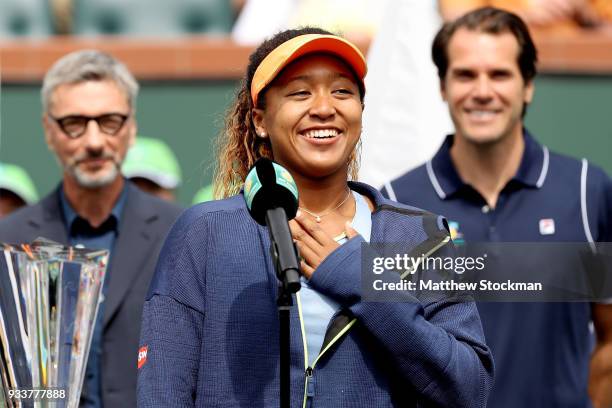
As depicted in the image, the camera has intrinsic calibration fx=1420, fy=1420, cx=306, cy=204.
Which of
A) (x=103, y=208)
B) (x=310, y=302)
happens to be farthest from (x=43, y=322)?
(x=103, y=208)

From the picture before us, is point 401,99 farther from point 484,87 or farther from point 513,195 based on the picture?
point 513,195

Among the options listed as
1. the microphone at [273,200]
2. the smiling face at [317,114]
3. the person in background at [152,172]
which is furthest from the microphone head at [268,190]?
the person in background at [152,172]

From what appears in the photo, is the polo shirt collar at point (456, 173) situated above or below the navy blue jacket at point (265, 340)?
above

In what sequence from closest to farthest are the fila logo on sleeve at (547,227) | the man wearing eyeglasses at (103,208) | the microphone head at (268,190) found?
the microphone head at (268,190), the fila logo on sleeve at (547,227), the man wearing eyeglasses at (103,208)

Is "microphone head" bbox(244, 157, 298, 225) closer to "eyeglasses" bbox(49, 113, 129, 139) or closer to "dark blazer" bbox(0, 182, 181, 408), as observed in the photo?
"dark blazer" bbox(0, 182, 181, 408)

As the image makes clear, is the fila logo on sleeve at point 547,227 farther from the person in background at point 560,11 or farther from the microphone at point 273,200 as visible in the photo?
the person in background at point 560,11

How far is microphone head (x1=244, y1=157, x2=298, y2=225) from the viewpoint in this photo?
2.54 m

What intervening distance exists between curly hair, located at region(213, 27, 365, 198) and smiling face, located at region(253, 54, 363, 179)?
105 mm

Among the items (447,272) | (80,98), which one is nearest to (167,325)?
(447,272)

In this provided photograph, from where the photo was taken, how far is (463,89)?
15.0 feet

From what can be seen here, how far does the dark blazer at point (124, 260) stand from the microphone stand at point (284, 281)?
193 centimetres

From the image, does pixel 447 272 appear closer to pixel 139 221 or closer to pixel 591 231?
pixel 591 231

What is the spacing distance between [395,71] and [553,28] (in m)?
2.90

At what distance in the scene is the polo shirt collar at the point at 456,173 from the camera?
448cm
